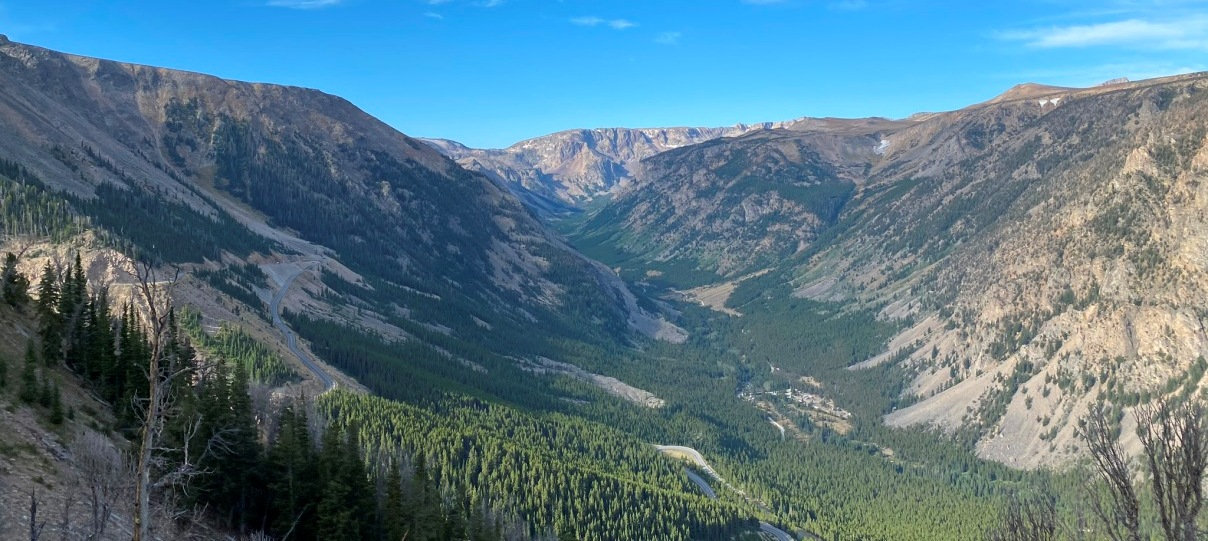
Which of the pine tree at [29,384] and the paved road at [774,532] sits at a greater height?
Result: the pine tree at [29,384]

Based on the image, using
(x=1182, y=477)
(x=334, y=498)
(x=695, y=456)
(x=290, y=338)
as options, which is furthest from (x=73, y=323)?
(x=695, y=456)

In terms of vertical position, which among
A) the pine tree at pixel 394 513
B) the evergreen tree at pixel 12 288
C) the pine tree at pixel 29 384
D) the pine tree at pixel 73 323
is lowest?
the pine tree at pixel 394 513

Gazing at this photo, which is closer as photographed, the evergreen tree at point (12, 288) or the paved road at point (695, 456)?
the evergreen tree at point (12, 288)

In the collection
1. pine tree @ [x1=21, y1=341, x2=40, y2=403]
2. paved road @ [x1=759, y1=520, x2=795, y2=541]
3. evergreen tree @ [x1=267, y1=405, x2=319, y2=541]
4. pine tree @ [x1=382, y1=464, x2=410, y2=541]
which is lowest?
paved road @ [x1=759, y1=520, x2=795, y2=541]

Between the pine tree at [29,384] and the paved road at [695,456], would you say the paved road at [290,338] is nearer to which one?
the pine tree at [29,384]

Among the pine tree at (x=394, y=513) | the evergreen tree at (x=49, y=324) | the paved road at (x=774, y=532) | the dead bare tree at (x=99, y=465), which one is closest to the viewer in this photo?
the dead bare tree at (x=99, y=465)

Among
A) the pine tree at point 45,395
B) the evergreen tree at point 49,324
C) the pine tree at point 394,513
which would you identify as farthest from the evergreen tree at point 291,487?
the evergreen tree at point 49,324

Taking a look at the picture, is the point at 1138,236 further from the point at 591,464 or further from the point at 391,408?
the point at 391,408

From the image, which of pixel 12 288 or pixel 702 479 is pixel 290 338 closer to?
pixel 12 288

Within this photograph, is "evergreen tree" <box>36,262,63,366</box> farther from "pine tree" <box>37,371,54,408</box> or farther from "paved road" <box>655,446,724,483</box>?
"paved road" <box>655,446,724,483</box>

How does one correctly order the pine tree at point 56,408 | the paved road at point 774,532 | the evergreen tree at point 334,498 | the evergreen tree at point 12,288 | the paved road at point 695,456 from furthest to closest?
the paved road at point 695,456, the paved road at point 774,532, the evergreen tree at point 12,288, the evergreen tree at point 334,498, the pine tree at point 56,408

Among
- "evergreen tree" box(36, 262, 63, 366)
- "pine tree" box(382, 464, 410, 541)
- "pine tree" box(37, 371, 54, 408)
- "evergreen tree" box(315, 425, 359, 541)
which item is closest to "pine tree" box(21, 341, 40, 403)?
"pine tree" box(37, 371, 54, 408)
